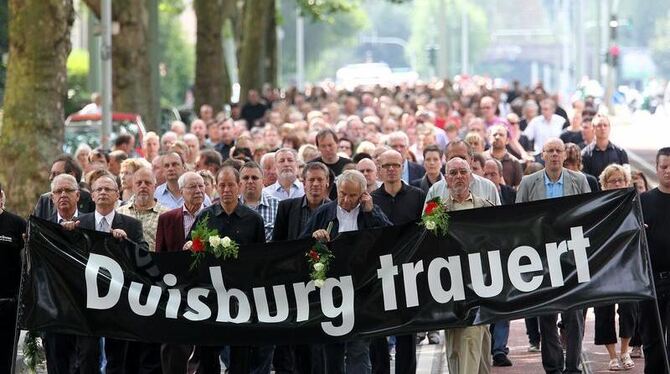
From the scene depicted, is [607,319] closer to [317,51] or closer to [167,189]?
[167,189]

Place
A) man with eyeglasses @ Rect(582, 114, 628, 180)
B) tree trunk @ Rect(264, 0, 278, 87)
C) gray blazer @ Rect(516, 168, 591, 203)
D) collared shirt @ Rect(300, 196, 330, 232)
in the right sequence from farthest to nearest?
tree trunk @ Rect(264, 0, 278, 87) < man with eyeglasses @ Rect(582, 114, 628, 180) < gray blazer @ Rect(516, 168, 591, 203) < collared shirt @ Rect(300, 196, 330, 232)

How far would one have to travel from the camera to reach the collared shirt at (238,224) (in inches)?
484

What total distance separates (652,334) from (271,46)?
133 feet

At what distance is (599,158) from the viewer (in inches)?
733

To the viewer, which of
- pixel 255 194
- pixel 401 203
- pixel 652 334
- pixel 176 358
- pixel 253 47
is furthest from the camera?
pixel 253 47

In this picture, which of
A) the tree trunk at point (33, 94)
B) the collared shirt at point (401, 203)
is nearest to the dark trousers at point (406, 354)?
the collared shirt at point (401, 203)

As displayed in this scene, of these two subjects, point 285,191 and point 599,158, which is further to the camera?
point 599,158

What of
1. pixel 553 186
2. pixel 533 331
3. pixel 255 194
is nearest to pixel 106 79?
pixel 255 194

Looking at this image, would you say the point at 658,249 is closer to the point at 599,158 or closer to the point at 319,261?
the point at 319,261

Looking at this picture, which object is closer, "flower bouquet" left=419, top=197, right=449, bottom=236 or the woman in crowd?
"flower bouquet" left=419, top=197, right=449, bottom=236

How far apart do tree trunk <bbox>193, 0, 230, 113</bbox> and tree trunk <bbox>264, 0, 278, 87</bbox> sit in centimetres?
873

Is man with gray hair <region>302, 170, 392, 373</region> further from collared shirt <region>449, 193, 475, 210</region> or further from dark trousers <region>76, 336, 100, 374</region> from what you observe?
dark trousers <region>76, 336, 100, 374</region>

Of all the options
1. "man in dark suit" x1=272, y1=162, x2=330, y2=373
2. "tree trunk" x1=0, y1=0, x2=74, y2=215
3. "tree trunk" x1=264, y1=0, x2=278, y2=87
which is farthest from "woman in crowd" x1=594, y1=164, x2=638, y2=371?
"tree trunk" x1=264, y1=0, x2=278, y2=87

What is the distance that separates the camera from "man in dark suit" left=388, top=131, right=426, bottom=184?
1803cm
